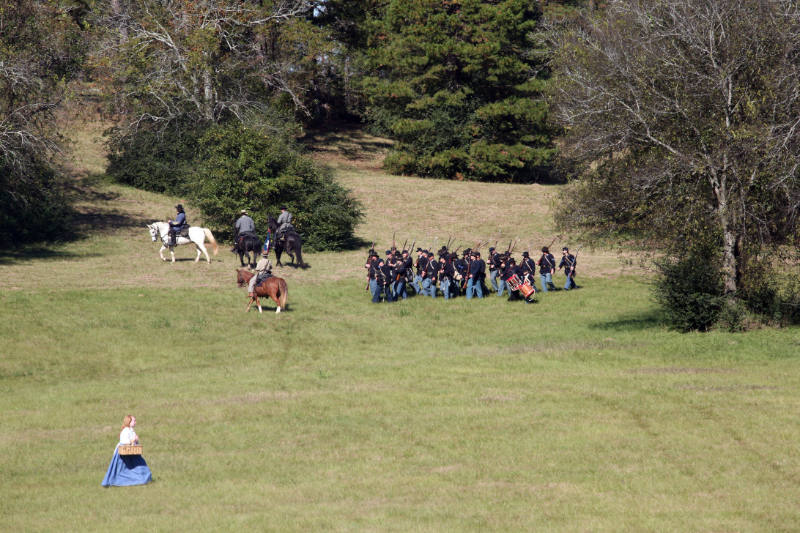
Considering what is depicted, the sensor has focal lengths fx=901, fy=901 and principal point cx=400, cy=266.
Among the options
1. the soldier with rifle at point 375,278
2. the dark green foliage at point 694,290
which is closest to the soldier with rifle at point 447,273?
the soldier with rifle at point 375,278

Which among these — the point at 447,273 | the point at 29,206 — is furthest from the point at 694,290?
the point at 29,206

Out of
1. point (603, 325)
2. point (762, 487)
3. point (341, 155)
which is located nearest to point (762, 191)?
point (603, 325)

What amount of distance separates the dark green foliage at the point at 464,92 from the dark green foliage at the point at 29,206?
27159 mm

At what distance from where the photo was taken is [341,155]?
7281cm

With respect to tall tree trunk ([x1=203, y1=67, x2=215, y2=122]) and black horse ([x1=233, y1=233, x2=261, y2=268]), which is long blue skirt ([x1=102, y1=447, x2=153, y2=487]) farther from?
tall tree trunk ([x1=203, y1=67, x2=215, y2=122])

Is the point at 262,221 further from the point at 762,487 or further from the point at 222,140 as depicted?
the point at 762,487

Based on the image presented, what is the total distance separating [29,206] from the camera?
43000 mm

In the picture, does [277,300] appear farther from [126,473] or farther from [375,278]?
[126,473]

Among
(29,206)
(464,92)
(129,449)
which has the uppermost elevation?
(464,92)

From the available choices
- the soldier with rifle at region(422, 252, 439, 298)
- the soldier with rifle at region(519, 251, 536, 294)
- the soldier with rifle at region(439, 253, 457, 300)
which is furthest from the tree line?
the soldier with rifle at region(422, 252, 439, 298)

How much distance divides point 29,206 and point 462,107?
3250cm

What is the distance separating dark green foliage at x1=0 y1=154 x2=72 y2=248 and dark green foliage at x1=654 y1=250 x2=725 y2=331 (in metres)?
27.2

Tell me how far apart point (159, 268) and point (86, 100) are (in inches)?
1301

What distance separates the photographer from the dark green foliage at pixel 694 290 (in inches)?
1119
